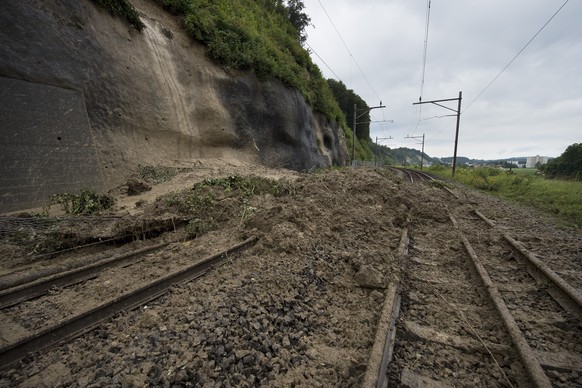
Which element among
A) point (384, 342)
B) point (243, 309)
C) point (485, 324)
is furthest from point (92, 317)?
point (485, 324)

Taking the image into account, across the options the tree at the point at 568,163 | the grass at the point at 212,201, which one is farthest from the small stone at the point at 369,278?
the tree at the point at 568,163

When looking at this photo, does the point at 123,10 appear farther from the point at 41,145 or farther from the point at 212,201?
the point at 212,201

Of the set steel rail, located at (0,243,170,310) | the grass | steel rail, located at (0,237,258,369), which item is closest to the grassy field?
the grass

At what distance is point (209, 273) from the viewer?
4340 millimetres

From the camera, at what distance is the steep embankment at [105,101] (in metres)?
7.90

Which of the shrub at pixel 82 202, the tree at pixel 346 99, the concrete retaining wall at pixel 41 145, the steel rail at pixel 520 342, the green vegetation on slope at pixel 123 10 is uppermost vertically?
the tree at pixel 346 99

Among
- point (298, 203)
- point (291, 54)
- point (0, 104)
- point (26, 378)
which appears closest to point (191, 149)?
point (0, 104)

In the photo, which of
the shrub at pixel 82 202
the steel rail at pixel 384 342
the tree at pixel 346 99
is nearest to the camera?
the steel rail at pixel 384 342

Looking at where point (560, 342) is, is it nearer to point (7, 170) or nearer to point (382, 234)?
point (382, 234)

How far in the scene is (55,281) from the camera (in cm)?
405

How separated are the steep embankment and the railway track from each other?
9778 mm

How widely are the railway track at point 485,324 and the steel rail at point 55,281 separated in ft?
14.4

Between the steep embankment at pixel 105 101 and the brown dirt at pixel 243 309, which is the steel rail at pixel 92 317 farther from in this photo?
the steep embankment at pixel 105 101

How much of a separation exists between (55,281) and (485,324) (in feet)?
18.8
